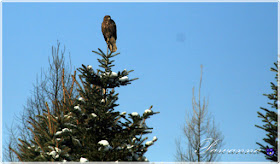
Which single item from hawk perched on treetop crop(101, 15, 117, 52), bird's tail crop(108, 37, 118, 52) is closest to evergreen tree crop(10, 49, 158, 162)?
bird's tail crop(108, 37, 118, 52)

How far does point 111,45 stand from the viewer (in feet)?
26.2

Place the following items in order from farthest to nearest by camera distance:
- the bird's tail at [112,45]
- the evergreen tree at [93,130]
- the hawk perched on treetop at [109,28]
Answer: the hawk perched on treetop at [109,28] → the bird's tail at [112,45] → the evergreen tree at [93,130]

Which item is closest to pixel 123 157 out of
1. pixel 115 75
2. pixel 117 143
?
pixel 117 143

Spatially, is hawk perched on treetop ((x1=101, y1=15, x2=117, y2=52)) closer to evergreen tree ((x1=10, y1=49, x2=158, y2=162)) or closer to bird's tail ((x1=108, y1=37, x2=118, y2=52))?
bird's tail ((x1=108, y1=37, x2=118, y2=52))

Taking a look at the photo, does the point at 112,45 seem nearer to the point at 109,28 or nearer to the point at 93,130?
the point at 109,28

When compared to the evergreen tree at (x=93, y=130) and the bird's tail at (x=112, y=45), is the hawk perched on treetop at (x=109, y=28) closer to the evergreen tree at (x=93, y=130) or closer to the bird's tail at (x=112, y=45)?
the bird's tail at (x=112, y=45)

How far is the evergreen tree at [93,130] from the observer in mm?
5473

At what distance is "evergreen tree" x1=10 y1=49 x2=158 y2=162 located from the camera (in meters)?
5.47

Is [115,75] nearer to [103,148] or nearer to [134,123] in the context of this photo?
[134,123]

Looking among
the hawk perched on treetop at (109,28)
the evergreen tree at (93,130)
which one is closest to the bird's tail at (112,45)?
the hawk perched on treetop at (109,28)

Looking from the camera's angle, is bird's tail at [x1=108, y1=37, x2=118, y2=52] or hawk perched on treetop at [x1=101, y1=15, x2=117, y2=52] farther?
hawk perched on treetop at [x1=101, y1=15, x2=117, y2=52]

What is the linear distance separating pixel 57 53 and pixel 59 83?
4.32ft

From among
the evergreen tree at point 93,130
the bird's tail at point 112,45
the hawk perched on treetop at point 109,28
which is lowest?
the evergreen tree at point 93,130

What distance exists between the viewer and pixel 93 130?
5.81 meters
